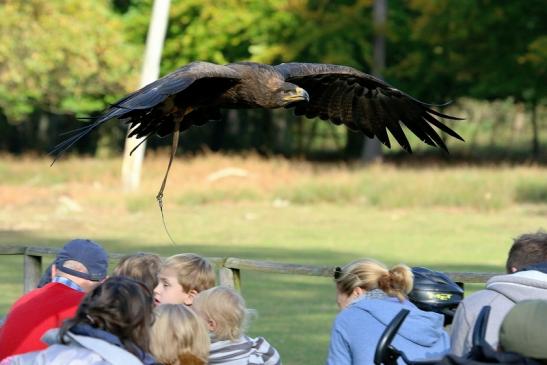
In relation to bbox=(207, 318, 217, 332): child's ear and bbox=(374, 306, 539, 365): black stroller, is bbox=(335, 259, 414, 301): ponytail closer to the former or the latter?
bbox=(207, 318, 217, 332): child's ear

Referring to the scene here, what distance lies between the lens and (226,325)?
5410 millimetres

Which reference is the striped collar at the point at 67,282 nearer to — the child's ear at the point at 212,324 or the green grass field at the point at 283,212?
the child's ear at the point at 212,324

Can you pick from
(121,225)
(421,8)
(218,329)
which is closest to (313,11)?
(421,8)

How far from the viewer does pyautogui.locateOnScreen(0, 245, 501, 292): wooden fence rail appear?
7703 millimetres

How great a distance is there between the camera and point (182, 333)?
15.7ft

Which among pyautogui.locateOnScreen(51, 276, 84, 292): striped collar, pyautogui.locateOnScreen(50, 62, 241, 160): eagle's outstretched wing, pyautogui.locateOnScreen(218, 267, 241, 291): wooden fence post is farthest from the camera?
pyautogui.locateOnScreen(218, 267, 241, 291): wooden fence post

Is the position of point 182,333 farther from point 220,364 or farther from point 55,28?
point 55,28

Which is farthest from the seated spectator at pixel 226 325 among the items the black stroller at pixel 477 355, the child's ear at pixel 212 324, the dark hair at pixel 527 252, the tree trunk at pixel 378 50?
the tree trunk at pixel 378 50

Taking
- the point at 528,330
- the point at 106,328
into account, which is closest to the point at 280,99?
the point at 106,328

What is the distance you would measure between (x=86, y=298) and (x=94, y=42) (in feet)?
101

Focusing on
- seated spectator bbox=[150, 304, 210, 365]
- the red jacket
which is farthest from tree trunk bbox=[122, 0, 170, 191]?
seated spectator bbox=[150, 304, 210, 365]

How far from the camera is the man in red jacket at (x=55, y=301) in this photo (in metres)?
5.70

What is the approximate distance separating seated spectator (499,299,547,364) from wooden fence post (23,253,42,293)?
20.2 ft

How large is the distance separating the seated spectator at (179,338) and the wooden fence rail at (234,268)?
2895 mm
